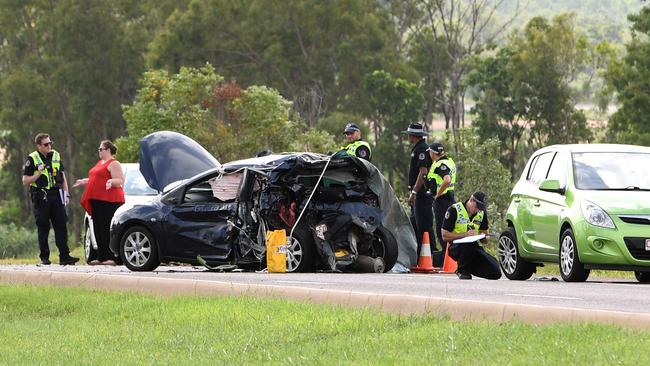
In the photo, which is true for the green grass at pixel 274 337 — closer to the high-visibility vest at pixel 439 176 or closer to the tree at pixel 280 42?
the high-visibility vest at pixel 439 176

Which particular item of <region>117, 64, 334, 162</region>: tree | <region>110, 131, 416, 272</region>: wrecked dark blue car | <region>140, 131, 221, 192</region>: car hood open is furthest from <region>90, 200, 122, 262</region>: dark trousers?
<region>117, 64, 334, 162</region>: tree

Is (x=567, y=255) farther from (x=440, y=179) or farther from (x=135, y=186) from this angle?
(x=135, y=186)

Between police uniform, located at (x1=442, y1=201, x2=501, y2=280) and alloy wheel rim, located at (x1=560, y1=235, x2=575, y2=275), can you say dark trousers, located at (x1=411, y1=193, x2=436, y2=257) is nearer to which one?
police uniform, located at (x1=442, y1=201, x2=501, y2=280)

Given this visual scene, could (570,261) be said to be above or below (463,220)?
below

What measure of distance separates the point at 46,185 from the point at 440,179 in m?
5.76

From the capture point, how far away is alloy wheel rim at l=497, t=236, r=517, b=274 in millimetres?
19203

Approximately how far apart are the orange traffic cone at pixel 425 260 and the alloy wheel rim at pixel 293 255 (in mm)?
1885

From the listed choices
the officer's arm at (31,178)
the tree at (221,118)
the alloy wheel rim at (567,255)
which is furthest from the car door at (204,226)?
the tree at (221,118)

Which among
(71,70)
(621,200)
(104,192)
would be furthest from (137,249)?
(71,70)

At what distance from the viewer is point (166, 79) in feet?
198

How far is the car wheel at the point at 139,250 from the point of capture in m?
20.9

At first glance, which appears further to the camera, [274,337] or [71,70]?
[71,70]

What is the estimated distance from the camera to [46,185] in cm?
2281

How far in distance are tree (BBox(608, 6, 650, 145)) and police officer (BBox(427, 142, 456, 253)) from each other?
3862 cm
